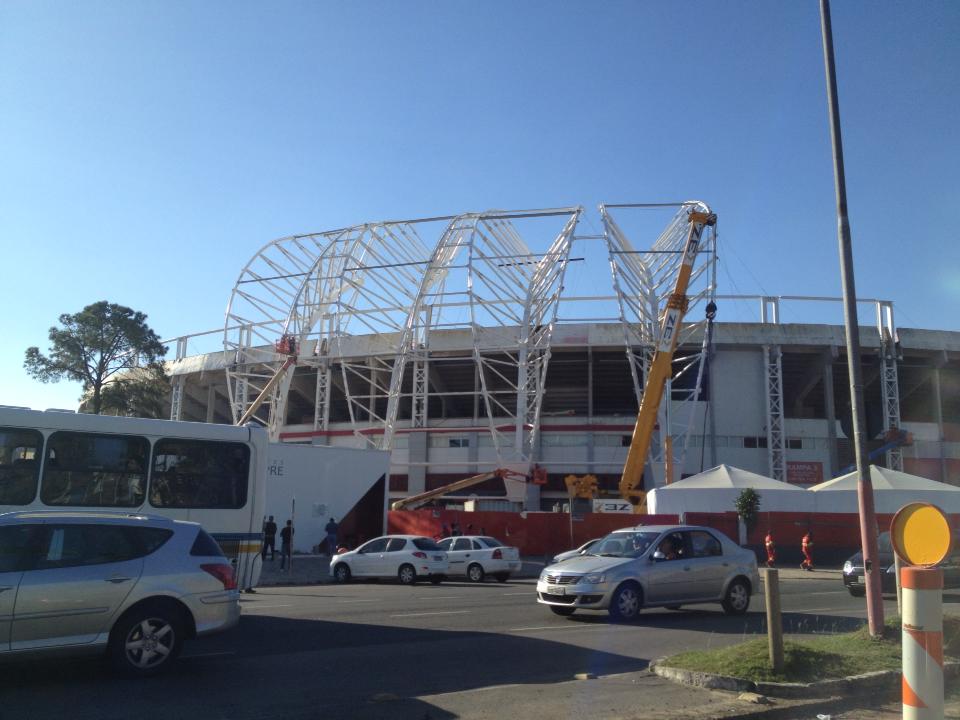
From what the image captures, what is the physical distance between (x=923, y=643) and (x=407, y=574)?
20.1 meters

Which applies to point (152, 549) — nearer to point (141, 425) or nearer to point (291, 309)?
point (141, 425)

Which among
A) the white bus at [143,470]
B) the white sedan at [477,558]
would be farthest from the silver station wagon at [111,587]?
the white sedan at [477,558]

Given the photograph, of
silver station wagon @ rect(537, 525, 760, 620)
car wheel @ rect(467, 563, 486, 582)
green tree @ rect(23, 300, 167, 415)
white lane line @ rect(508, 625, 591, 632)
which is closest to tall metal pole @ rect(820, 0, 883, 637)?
silver station wagon @ rect(537, 525, 760, 620)

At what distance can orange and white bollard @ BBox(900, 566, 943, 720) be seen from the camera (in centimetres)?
520

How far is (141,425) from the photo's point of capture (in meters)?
12.3

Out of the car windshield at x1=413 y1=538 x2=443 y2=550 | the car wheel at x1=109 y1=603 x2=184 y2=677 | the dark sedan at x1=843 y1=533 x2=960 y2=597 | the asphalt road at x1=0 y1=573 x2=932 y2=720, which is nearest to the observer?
the asphalt road at x1=0 y1=573 x2=932 y2=720

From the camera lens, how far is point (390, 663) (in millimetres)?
9883

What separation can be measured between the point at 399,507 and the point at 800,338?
2695 centimetres

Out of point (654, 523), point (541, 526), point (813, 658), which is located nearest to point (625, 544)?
point (813, 658)

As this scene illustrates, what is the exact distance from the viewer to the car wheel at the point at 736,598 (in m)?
14.8

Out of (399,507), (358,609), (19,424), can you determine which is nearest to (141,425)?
(19,424)

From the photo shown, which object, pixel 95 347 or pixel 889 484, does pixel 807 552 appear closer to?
pixel 889 484

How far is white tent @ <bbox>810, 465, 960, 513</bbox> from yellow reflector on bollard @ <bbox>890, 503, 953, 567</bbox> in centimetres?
3086

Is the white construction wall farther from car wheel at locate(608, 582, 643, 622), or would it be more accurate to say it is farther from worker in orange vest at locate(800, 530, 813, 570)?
car wheel at locate(608, 582, 643, 622)
